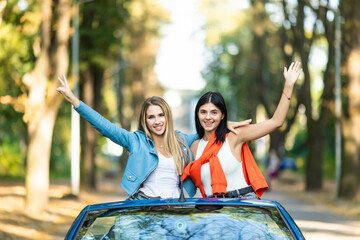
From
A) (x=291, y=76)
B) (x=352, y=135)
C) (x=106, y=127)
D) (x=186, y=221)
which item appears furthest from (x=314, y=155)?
(x=186, y=221)

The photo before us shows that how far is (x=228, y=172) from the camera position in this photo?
17.1 ft

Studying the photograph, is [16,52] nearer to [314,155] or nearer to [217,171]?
[314,155]

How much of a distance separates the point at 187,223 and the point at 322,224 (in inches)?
409

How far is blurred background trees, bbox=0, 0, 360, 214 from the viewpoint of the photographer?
16109mm

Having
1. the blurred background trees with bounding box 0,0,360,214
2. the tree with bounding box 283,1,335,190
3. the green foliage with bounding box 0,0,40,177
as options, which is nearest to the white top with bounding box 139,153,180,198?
the blurred background trees with bounding box 0,0,360,214

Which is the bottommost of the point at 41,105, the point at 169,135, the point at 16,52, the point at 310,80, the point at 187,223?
the point at 187,223

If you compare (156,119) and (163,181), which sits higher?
(156,119)

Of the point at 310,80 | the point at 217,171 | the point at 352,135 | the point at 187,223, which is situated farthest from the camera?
the point at 310,80

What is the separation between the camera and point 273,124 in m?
5.28

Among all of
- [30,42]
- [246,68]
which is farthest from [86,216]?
[246,68]

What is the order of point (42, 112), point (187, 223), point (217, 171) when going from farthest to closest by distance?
1. point (42, 112)
2. point (217, 171)
3. point (187, 223)

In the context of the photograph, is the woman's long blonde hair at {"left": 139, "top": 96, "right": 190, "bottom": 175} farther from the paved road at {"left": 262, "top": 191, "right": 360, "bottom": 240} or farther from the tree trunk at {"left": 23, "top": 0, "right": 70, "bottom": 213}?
the tree trunk at {"left": 23, "top": 0, "right": 70, "bottom": 213}

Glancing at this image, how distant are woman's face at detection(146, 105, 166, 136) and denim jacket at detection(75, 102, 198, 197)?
0.10 m

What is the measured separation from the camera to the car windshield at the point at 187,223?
403cm
